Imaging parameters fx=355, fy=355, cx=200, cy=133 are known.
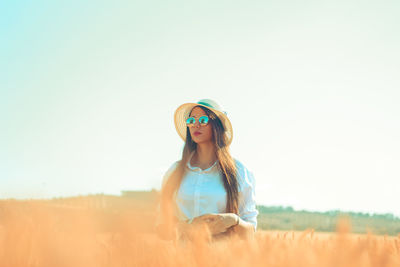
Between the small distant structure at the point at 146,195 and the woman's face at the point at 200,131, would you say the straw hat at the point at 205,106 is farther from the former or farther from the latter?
the small distant structure at the point at 146,195

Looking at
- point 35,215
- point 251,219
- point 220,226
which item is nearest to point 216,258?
point 35,215

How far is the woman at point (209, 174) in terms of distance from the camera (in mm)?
3971

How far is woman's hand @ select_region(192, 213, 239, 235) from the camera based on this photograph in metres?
2.27

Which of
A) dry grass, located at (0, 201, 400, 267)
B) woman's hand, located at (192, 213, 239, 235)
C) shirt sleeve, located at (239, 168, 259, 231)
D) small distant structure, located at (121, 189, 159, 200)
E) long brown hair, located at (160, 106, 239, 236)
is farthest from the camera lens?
long brown hair, located at (160, 106, 239, 236)

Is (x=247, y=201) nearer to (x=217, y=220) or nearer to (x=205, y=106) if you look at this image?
(x=205, y=106)

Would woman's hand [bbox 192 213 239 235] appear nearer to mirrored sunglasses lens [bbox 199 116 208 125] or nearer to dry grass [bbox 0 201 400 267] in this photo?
dry grass [bbox 0 201 400 267]

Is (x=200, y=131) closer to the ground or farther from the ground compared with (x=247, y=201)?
farther from the ground

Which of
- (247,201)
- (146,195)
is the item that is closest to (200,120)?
(247,201)

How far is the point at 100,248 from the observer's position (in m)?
0.62

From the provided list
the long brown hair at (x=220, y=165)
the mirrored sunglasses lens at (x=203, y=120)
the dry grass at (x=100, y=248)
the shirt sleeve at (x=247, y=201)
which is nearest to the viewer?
the dry grass at (x=100, y=248)

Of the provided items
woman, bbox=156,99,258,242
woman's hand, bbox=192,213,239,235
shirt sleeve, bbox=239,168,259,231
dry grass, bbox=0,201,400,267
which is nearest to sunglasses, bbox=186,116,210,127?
woman, bbox=156,99,258,242

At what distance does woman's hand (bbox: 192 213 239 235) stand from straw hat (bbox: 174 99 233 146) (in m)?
1.92

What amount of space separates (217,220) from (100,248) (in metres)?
1.79

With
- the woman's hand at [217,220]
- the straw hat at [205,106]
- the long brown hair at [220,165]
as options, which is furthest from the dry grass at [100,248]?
the straw hat at [205,106]
